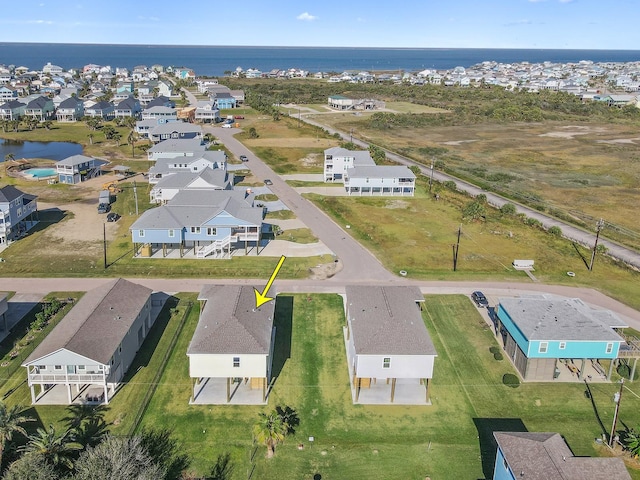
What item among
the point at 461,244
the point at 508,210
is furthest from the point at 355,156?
the point at 461,244

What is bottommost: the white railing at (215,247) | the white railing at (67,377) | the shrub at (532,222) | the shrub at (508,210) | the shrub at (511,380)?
the shrub at (511,380)

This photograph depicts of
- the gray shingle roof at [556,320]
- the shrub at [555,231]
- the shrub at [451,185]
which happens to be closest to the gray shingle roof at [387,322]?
the gray shingle roof at [556,320]

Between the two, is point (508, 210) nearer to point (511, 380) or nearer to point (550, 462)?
point (511, 380)

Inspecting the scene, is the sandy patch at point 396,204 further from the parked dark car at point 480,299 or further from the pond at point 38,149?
the pond at point 38,149

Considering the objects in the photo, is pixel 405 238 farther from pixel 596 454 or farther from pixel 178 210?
pixel 596 454

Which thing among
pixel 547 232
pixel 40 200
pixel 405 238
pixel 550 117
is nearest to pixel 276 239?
pixel 405 238
